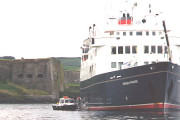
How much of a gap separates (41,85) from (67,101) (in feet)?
167

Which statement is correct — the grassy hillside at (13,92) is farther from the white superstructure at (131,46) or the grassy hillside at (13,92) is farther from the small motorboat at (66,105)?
the white superstructure at (131,46)

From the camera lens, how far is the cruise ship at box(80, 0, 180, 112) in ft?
132

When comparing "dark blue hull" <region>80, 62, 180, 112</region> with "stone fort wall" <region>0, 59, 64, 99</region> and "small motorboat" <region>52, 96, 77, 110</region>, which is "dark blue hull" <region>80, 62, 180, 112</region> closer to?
"small motorboat" <region>52, 96, 77, 110</region>

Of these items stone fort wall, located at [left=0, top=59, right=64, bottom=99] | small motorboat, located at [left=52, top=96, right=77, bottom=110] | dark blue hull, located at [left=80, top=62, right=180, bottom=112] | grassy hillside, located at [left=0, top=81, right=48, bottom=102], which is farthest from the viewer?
stone fort wall, located at [left=0, top=59, right=64, bottom=99]

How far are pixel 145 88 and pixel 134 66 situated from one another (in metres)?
2.47

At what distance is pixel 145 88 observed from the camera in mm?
40562

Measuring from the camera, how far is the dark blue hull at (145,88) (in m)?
39.7

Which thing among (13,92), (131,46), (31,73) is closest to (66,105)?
(131,46)

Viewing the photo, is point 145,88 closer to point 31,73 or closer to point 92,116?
point 92,116

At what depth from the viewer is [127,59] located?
153 feet

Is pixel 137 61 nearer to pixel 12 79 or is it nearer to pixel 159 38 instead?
pixel 159 38

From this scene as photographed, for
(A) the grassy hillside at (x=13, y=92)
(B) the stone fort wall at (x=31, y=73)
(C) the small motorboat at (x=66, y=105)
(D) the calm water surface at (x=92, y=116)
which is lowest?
(D) the calm water surface at (x=92, y=116)

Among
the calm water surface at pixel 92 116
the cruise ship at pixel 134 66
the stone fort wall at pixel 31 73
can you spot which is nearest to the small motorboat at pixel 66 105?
the cruise ship at pixel 134 66

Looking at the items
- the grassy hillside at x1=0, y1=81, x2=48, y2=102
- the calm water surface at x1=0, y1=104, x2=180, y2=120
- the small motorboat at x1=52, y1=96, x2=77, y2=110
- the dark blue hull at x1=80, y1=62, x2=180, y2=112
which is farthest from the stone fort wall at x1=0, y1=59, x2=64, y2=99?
the dark blue hull at x1=80, y1=62, x2=180, y2=112
